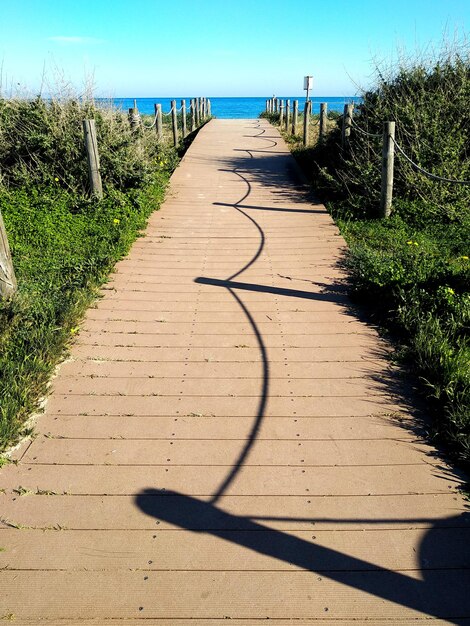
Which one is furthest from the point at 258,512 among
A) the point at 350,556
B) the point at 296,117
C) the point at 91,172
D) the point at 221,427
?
the point at 296,117

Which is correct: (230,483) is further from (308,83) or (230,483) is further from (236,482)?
(308,83)

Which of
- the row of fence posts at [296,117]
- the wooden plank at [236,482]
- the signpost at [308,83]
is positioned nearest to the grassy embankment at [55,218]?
the wooden plank at [236,482]

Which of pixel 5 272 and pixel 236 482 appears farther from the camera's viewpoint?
pixel 5 272

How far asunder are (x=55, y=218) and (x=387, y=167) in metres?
Result: 4.89

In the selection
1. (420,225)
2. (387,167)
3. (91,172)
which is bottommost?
(420,225)

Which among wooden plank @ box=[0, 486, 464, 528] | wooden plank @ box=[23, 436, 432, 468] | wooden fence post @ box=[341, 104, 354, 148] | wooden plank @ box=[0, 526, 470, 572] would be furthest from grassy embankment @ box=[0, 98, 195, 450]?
wooden fence post @ box=[341, 104, 354, 148]

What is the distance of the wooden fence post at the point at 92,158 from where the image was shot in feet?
28.0

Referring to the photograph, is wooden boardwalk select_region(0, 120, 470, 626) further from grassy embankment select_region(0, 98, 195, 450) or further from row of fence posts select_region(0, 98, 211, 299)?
row of fence posts select_region(0, 98, 211, 299)

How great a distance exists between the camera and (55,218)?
812cm

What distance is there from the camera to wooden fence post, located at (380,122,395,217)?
7824mm

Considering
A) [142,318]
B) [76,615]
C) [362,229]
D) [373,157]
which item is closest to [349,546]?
[76,615]

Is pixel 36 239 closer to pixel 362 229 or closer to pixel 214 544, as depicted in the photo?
pixel 362 229

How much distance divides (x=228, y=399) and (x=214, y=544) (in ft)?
4.37

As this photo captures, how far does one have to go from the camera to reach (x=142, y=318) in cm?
518
